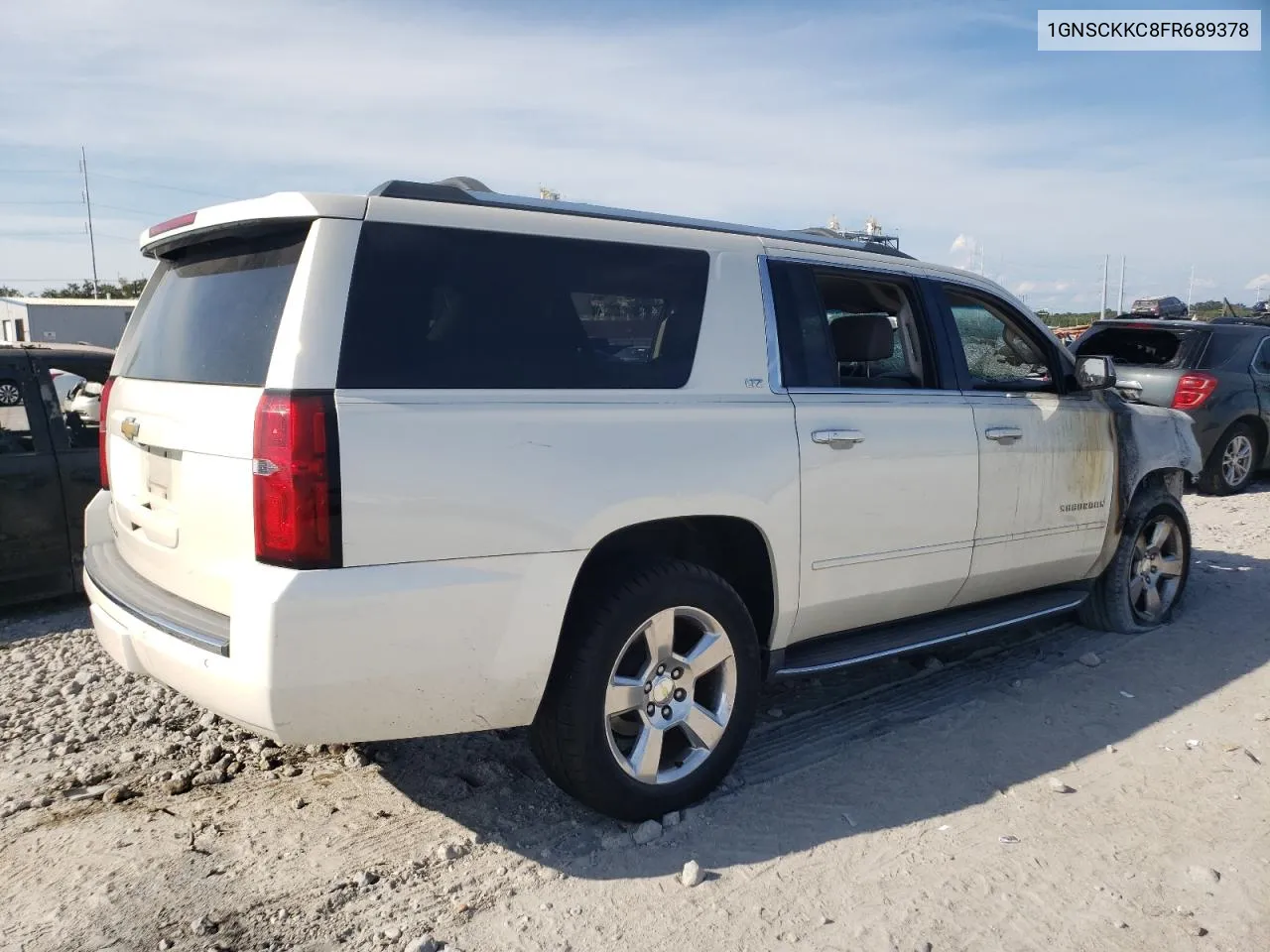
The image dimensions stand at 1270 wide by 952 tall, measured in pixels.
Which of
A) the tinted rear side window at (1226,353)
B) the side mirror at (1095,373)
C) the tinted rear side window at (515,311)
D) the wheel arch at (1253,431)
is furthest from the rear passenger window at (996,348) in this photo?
the wheel arch at (1253,431)

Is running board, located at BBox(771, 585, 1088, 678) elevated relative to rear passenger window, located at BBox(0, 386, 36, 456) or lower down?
lower down

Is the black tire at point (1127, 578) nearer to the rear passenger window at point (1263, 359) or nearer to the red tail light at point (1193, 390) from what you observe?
the red tail light at point (1193, 390)

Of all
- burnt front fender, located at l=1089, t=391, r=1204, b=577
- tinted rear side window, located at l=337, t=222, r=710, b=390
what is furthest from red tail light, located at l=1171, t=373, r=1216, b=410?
tinted rear side window, located at l=337, t=222, r=710, b=390

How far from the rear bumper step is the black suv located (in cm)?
1153

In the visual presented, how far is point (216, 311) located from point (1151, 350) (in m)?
9.17

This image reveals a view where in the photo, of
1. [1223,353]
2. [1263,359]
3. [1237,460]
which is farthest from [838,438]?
[1263,359]

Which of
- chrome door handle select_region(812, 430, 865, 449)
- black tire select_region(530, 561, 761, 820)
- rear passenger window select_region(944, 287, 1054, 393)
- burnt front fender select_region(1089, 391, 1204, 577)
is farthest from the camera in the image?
burnt front fender select_region(1089, 391, 1204, 577)

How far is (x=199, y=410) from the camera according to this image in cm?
288

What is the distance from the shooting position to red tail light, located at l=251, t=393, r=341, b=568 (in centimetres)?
255

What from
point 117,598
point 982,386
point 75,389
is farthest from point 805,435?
point 75,389

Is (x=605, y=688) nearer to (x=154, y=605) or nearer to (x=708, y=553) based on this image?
(x=708, y=553)

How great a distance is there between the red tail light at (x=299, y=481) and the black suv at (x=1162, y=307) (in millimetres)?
11509

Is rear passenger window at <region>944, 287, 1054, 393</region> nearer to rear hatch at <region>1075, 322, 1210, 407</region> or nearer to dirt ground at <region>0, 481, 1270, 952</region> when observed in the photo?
dirt ground at <region>0, 481, 1270, 952</region>

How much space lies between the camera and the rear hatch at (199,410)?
273cm
